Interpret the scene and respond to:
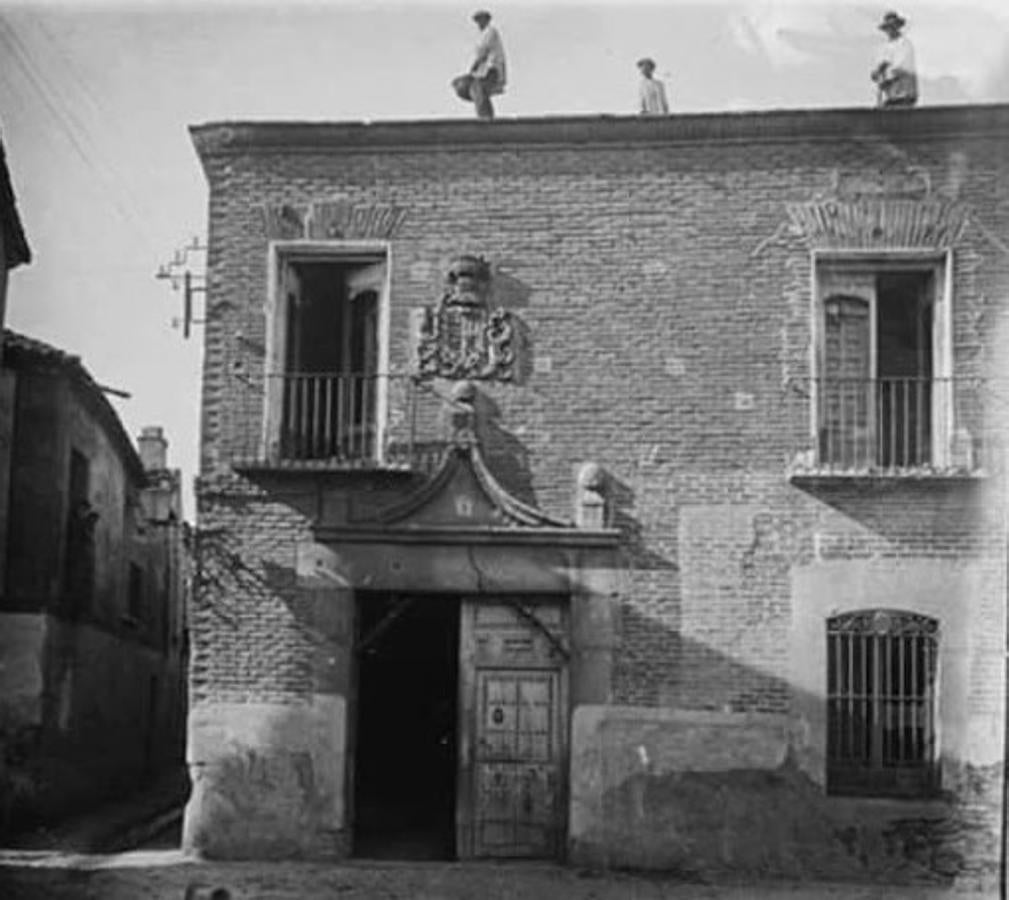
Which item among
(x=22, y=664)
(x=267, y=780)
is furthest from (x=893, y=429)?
(x=22, y=664)

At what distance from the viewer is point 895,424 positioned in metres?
13.6

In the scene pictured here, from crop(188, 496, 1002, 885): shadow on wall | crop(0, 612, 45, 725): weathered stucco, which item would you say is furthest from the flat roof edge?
crop(0, 612, 45, 725): weathered stucco

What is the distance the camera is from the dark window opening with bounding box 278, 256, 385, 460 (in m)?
14.0

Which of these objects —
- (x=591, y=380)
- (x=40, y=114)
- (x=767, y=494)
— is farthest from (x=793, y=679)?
(x=40, y=114)

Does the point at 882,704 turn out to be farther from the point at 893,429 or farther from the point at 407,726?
the point at 407,726

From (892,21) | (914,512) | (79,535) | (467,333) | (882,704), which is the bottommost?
(882,704)

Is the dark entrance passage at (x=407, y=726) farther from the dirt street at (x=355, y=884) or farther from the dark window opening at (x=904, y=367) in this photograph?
the dark window opening at (x=904, y=367)

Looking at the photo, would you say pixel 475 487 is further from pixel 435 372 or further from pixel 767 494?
pixel 767 494

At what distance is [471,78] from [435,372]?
7.83ft

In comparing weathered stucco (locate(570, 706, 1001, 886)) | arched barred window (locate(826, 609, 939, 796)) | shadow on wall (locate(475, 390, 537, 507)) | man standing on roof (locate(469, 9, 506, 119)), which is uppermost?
man standing on roof (locate(469, 9, 506, 119))

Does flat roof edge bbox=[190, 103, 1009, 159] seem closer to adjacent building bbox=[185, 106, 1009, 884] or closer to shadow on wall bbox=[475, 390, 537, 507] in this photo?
adjacent building bbox=[185, 106, 1009, 884]

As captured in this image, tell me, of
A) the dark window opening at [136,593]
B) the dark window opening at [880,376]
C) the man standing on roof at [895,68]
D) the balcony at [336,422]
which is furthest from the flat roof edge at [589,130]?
the dark window opening at [136,593]

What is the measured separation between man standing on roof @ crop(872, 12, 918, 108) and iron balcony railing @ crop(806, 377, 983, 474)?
222cm

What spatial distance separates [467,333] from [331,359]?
1.18 metres
